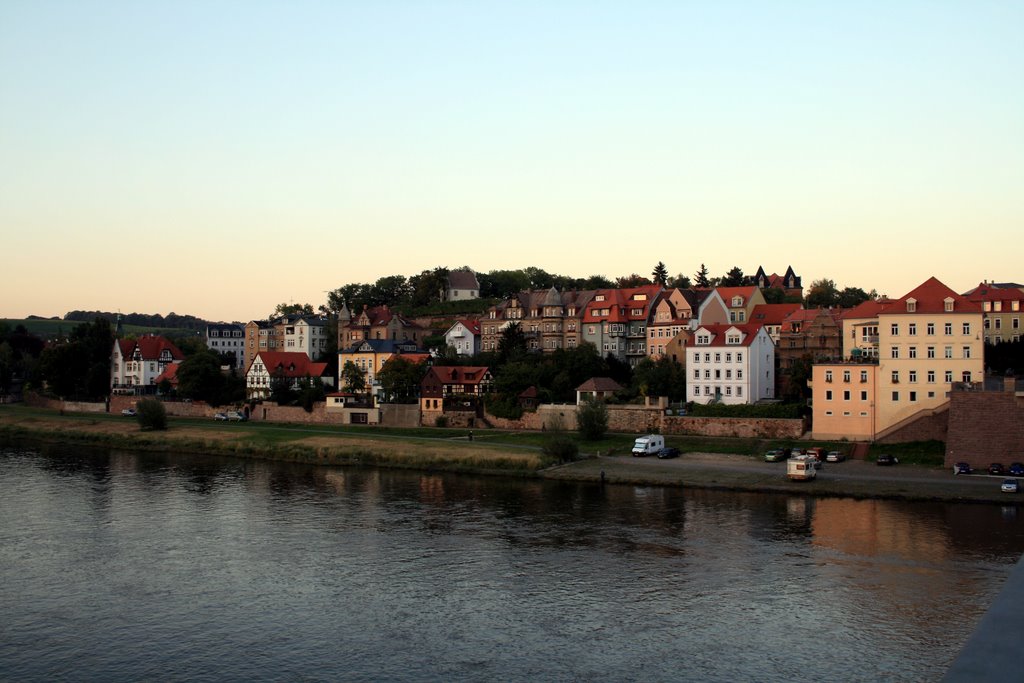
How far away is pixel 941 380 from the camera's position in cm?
5484

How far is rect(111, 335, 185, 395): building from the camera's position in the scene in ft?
344

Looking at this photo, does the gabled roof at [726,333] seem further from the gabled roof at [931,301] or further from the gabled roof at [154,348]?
the gabled roof at [154,348]

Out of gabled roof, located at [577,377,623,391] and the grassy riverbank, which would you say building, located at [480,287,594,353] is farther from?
the grassy riverbank

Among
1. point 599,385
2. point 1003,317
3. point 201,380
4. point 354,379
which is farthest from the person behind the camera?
point 201,380

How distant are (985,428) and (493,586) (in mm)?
32084

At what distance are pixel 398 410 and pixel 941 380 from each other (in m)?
42.5

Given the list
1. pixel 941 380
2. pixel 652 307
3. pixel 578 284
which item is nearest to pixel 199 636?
pixel 941 380

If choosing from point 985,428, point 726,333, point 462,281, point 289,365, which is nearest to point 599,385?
point 726,333

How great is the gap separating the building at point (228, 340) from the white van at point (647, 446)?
266 ft

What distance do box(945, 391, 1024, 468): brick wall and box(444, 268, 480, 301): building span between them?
70.0 meters

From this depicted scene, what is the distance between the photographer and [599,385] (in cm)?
6988

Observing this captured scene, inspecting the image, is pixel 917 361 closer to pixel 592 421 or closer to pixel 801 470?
pixel 801 470

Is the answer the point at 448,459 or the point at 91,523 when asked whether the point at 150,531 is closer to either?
the point at 91,523

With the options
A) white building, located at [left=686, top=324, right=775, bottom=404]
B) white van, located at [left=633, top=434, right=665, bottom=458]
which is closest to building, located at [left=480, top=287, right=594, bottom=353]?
white building, located at [left=686, top=324, right=775, bottom=404]
